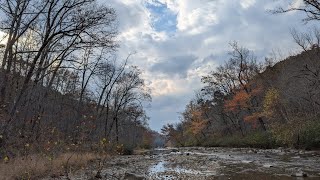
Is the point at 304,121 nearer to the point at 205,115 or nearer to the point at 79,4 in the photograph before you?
the point at 79,4

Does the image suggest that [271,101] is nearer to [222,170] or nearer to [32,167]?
[222,170]

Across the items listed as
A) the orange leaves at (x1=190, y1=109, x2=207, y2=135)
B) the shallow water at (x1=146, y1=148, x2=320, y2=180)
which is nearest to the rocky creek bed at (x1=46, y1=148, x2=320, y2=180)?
the shallow water at (x1=146, y1=148, x2=320, y2=180)

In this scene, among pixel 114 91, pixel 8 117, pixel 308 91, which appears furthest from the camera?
pixel 114 91

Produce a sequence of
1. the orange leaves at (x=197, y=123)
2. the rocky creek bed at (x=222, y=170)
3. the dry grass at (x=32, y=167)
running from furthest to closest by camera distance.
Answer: the orange leaves at (x=197, y=123)
the rocky creek bed at (x=222, y=170)
the dry grass at (x=32, y=167)

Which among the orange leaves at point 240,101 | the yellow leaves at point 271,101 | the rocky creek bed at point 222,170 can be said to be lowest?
the rocky creek bed at point 222,170

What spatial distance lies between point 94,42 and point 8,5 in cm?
532

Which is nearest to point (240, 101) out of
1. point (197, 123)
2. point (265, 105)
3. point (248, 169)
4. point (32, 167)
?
point (265, 105)

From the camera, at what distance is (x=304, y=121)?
1256 inches

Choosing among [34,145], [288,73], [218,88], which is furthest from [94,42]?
[218,88]

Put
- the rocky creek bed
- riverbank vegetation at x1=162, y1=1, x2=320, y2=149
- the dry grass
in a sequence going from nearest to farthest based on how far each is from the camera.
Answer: the dry grass < the rocky creek bed < riverbank vegetation at x1=162, y1=1, x2=320, y2=149

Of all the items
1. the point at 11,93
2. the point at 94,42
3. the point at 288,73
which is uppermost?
the point at 288,73

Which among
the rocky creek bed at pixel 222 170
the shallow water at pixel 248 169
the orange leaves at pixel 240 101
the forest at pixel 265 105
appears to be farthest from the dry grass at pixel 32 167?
the orange leaves at pixel 240 101

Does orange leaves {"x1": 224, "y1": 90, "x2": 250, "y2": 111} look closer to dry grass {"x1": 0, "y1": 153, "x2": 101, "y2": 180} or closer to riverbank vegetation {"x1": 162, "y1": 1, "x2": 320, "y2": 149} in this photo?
riverbank vegetation {"x1": 162, "y1": 1, "x2": 320, "y2": 149}

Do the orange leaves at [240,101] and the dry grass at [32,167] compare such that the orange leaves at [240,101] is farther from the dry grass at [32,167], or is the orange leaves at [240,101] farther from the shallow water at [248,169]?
the dry grass at [32,167]
